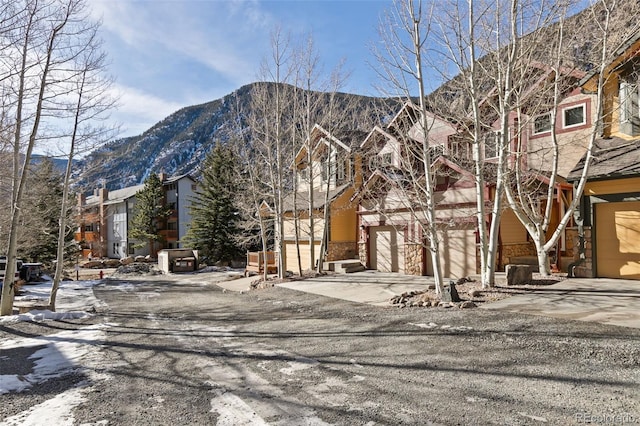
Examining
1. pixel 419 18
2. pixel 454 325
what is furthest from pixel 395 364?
pixel 419 18

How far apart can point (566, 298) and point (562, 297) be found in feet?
0.41

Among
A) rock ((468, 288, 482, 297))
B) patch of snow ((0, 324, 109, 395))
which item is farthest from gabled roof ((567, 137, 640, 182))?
patch of snow ((0, 324, 109, 395))

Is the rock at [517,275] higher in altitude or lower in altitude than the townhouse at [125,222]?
lower

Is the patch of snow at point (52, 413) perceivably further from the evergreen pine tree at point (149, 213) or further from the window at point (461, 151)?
the evergreen pine tree at point (149, 213)

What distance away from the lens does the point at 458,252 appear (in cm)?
1513

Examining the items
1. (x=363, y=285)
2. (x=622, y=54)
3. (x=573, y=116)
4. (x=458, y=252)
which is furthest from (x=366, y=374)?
(x=573, y=116)

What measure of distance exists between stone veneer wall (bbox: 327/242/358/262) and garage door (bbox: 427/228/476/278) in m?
6.32

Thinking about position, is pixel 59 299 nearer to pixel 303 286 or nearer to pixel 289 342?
pixel 303 286

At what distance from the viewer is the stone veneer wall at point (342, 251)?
20.6 meters

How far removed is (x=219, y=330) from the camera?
8711mm

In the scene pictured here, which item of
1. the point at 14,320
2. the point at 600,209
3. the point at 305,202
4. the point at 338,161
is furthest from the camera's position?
the point at 305,202

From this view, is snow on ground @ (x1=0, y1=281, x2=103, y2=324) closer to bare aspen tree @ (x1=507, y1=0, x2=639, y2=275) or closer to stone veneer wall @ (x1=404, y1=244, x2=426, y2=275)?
stone veneer wall @ (x1=404, y1=244, x2=426, y2=275)

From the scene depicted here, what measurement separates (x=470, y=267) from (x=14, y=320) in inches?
551

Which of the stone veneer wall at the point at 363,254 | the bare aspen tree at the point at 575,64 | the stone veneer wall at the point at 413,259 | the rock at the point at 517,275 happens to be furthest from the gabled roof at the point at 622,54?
the stone veneer wall at the point at 363,254
